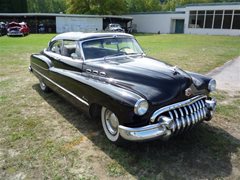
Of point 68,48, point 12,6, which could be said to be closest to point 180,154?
point 68,48

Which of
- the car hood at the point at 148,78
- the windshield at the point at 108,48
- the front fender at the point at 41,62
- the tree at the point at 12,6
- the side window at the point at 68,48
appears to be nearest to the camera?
the car hood at the point at 148,78

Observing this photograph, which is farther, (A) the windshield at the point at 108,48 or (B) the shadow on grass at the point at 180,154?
(A) the windshield at the point at 108,48

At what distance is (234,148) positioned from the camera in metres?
3.61

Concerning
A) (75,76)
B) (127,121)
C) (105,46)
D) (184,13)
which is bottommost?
(127,121)

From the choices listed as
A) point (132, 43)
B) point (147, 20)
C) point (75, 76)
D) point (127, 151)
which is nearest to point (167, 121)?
point (127, 151)

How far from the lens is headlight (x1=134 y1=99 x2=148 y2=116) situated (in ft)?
9.95

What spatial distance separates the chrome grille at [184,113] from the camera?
3.19 meters

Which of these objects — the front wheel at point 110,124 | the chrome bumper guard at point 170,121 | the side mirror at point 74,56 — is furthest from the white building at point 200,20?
the front wheel at point 110,124

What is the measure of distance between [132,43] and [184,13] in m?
38.3

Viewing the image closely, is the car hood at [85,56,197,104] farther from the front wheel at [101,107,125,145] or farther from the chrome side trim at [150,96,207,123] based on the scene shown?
the front wheel at [101,107,125,145]

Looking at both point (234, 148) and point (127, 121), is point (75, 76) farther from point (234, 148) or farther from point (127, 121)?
point (234, 148)

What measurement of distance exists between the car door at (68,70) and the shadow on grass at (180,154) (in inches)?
29.0

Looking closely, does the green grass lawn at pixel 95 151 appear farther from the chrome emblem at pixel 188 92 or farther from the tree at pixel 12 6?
the tree at pixel 12 6

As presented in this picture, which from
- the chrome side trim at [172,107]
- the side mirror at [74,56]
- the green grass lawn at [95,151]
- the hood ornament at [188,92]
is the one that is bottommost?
the green grass lawn at [95,151]
